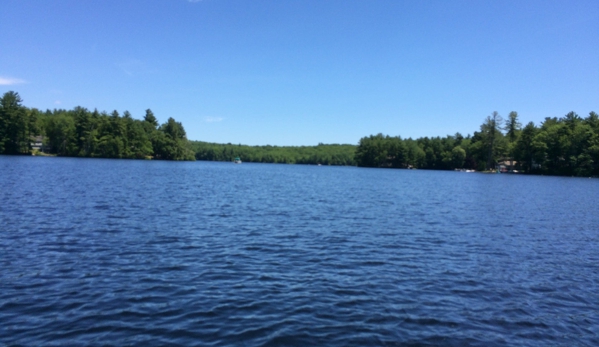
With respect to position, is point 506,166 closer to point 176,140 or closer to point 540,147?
point 540,147

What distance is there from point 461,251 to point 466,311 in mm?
7815

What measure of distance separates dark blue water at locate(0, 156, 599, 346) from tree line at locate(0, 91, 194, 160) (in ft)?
421

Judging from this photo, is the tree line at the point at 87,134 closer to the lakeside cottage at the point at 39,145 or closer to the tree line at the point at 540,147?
the lakeside cottage at the point at 39,145

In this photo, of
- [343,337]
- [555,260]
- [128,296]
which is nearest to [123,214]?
[128,296]

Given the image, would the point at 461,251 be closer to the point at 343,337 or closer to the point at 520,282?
the point at 520,282

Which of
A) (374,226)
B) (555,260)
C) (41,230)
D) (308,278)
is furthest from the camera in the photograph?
(374,226)

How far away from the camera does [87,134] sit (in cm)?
14338

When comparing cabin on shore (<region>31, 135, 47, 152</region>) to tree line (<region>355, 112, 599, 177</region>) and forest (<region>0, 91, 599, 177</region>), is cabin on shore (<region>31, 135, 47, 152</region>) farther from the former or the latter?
tree line (<region>355, 112, 599, 177</region>)

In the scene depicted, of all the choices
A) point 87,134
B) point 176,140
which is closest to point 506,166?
point 176,140

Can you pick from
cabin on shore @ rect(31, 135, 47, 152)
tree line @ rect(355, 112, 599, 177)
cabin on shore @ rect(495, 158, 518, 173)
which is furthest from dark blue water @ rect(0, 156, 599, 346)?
cabin on shore @ rect(31, 135, 47, 152)

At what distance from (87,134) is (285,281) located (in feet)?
508

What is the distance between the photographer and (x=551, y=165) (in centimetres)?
12938

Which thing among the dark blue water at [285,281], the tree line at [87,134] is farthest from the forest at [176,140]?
the dark blue water at [285,281]

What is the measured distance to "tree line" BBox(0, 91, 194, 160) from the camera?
127 meters
